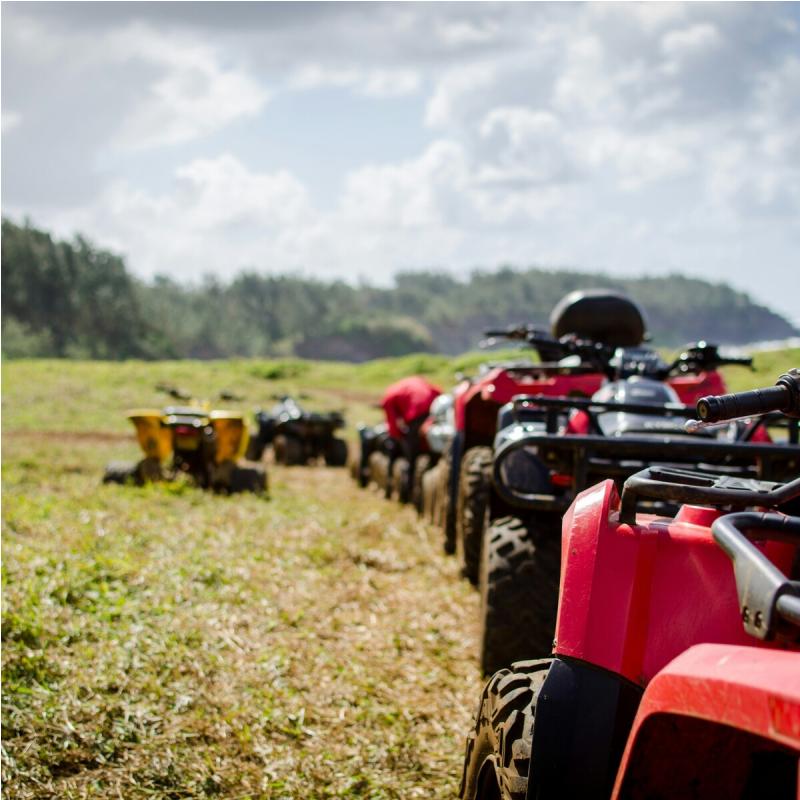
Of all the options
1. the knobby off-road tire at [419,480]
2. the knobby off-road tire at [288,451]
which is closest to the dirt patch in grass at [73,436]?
the knobby off-road tire at [288,451]

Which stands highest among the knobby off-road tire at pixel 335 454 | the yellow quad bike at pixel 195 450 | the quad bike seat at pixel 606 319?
the quad bike seat at pixel 606 319

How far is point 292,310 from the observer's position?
86.4 meters

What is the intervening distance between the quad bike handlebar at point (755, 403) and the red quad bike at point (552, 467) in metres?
1.71

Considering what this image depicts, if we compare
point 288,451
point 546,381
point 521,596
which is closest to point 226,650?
point 521,596

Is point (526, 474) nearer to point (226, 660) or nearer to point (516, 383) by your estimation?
point (226, 660)

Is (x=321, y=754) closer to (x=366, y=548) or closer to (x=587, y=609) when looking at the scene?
(x=587, y=609)

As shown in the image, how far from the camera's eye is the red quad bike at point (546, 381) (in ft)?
18.2

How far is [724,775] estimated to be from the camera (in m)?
1.83

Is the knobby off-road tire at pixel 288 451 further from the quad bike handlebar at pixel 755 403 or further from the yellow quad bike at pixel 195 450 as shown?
the quad bike handlebar at pixel 755 403

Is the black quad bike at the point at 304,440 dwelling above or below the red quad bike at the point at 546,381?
below

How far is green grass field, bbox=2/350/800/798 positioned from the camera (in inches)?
133

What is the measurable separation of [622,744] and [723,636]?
0.32 metres

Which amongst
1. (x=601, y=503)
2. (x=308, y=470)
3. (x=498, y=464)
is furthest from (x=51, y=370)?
(x=601, y=503)

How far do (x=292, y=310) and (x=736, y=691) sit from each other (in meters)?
86.1
